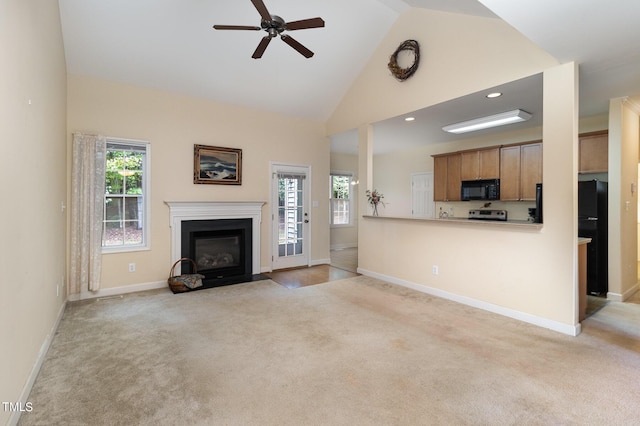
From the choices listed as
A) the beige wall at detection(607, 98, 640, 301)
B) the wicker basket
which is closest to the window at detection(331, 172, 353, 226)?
the wicker basket

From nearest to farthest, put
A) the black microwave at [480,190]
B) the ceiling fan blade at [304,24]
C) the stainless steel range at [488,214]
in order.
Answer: the ceiling fan blade at [304,24]
the black microwave at [480,190]
the stainless steel range at [488,214]

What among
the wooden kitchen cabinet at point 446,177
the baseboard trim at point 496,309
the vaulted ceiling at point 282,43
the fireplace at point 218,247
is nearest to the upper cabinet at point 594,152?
the vaulted ceiling at point 282,43

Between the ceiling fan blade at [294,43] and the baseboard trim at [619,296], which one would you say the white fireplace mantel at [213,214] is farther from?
the baseboard trim at [619,296]

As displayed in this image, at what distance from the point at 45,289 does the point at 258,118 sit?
13.1 ft

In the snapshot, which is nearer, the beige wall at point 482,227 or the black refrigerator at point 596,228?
the beige wall at point 482,227

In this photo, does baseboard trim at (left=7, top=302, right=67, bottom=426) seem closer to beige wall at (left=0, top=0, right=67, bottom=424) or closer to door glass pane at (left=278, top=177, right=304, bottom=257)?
beige wall at (left=0, top=0, right=67, bottom=424)

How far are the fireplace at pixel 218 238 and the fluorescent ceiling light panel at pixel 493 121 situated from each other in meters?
3.59

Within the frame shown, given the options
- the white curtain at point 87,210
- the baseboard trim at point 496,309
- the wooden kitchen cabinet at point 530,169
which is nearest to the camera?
the baseboard trim at point 496,309

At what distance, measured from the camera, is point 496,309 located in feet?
11.9

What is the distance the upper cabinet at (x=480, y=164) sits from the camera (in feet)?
18.8

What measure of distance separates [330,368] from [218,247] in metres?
3.44

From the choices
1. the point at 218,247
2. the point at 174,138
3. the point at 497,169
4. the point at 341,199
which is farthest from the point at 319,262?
the point at 497,169

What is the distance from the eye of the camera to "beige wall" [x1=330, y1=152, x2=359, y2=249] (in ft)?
27.2

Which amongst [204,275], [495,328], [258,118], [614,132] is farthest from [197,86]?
[614,132]
